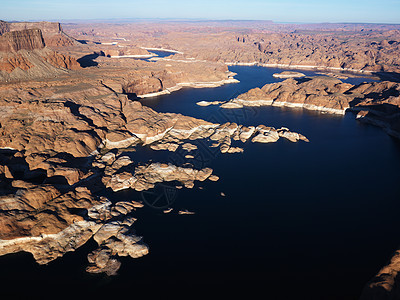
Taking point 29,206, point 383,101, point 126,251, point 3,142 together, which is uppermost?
point 383,101

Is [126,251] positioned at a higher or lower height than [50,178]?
lower

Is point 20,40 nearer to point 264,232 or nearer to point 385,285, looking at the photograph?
point 264,232

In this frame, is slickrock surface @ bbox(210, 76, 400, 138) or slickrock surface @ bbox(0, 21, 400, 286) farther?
slickrock surface @ bbox(210, 76, 400, 138)

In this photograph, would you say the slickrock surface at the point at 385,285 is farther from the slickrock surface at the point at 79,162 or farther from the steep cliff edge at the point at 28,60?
the steep cliff edge at the point at 28,60

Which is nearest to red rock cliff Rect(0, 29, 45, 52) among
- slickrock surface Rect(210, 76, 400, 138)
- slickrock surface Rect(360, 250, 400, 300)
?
slickrock surface Rect(210, 76, 400, 138)

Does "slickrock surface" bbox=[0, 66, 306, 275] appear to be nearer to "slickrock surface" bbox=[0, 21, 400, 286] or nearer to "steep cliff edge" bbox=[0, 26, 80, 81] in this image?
"slickrock surface" bbox=[0, 21, 400, 286]

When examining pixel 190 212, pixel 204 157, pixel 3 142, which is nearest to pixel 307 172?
pixel 204 157

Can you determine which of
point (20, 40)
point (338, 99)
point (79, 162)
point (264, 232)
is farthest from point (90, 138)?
point (338, 99)

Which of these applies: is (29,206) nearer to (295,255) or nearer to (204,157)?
(204,157)

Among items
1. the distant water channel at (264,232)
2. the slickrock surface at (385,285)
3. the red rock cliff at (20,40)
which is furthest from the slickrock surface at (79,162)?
the red rock cliff at (20,40)
